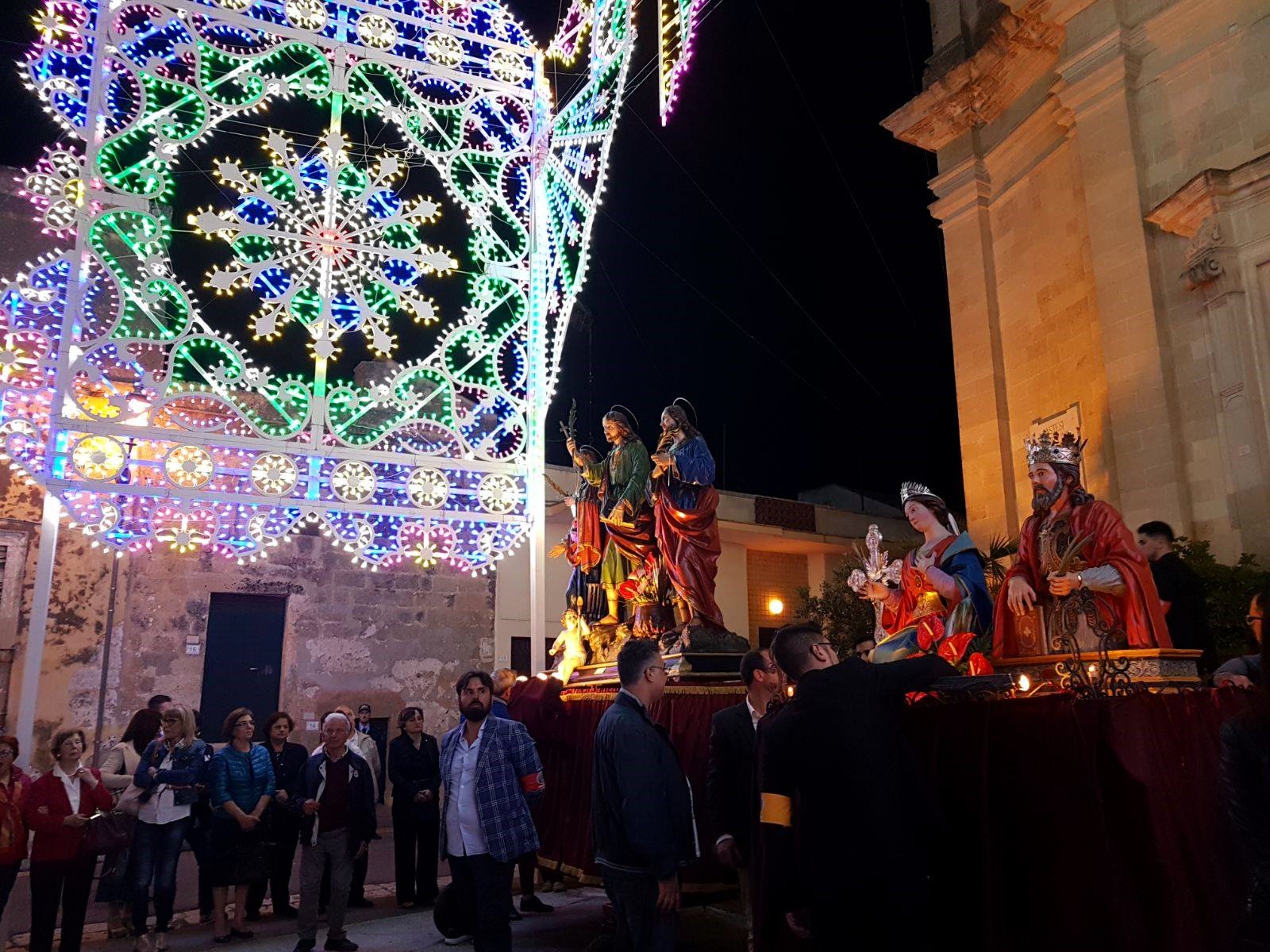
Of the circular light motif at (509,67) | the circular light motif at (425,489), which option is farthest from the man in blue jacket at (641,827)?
the circular light motif at (509,67)

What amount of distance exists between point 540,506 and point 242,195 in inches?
151

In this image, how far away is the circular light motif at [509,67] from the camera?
980cm

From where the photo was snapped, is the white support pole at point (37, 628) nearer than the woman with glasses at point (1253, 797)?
No

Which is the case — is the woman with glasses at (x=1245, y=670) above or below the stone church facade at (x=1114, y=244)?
below

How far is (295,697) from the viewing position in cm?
1259

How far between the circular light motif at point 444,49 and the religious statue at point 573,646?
5.65 meters

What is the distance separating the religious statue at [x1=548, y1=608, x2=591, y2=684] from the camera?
8.60 meters

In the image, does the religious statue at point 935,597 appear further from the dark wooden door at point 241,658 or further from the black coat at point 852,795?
the dark wooden door at point 241,658

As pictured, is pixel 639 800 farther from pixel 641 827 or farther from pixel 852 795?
pixel 852 795

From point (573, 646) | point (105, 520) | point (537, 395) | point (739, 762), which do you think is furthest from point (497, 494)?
point (739, 762)

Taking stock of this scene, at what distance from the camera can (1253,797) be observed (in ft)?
8.39

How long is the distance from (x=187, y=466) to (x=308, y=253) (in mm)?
2249

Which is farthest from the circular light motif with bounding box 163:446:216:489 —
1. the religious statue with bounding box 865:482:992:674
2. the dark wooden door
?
the religious statue with bounding box 865:482:992:674

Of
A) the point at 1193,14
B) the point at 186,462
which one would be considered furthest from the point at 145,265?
the point at 1193,14
